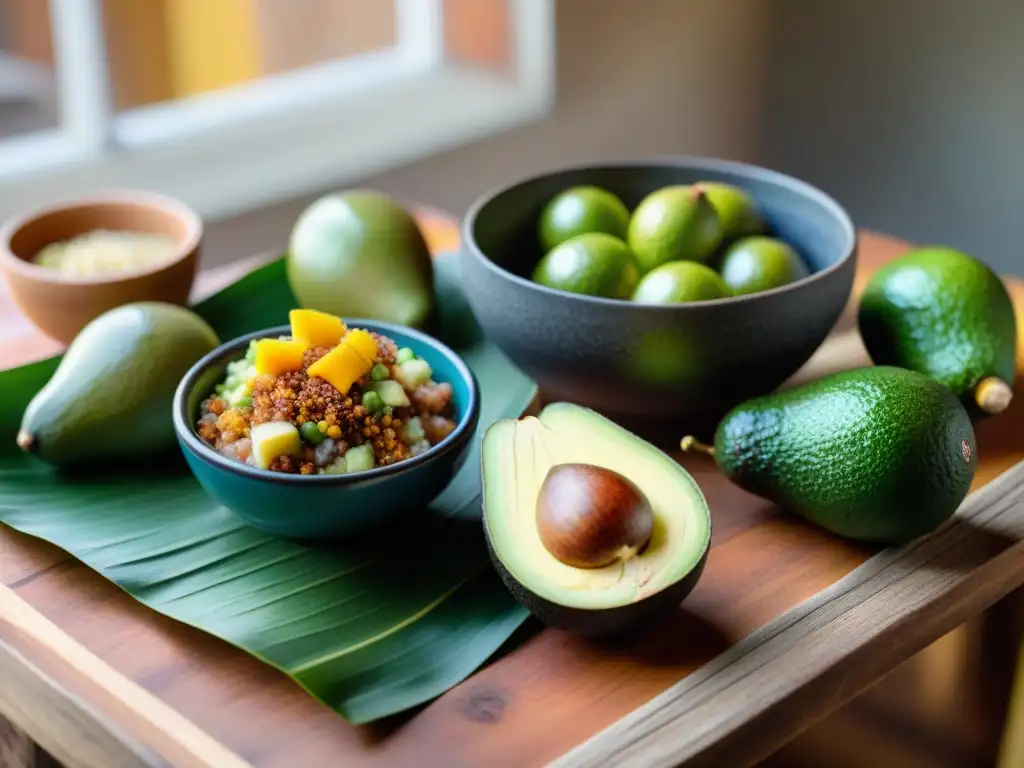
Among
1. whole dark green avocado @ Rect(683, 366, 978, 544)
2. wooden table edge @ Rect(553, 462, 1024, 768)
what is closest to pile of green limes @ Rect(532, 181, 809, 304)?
whole dark green avocado @ Rect(683, 366, 978, 544)

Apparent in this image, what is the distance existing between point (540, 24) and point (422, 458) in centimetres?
125

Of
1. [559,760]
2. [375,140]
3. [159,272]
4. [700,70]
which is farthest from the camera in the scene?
[700,70]

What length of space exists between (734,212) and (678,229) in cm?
8

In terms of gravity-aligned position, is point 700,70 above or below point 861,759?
above

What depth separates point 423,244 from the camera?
3.22 ft

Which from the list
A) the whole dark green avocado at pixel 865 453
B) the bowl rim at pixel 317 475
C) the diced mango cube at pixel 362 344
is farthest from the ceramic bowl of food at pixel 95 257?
the whole dark green avocado at pixel 865 453

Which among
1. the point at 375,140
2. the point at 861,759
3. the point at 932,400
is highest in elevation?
the point at 932,400

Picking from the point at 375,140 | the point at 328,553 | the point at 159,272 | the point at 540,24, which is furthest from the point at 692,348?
the point at 540,24

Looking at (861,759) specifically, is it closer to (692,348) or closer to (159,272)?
(692,348)

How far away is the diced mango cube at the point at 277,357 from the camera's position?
0.70 m

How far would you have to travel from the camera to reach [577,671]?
0.62 meters

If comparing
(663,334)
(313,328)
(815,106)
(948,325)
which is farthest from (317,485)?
(815,106)

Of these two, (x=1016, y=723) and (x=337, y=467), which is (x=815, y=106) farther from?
(x=337, y=467)

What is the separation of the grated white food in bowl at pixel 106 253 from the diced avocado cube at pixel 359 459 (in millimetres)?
337
